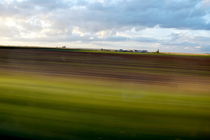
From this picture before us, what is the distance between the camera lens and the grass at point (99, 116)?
13.8ft

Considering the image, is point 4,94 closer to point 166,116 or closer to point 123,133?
point 123,133

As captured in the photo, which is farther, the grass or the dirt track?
the dirt track

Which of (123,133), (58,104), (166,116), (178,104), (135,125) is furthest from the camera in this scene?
(178,104)

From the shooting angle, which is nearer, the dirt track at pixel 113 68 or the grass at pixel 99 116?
the grass at pixel 99 116

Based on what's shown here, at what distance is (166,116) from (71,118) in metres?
2.24

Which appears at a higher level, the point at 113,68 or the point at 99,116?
the point at 113,68

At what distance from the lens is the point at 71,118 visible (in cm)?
490

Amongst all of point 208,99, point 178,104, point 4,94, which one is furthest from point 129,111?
point 4,94

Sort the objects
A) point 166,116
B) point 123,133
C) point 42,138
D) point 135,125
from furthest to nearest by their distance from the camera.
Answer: point 166,116
point 135,125
point 123,133
point 42,138

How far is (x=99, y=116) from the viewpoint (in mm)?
5090

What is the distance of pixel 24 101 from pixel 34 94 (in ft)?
2.79

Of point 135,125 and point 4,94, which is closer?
point 135,125

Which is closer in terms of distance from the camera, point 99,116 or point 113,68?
point 99,116

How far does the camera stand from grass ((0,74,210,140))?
166 inches
